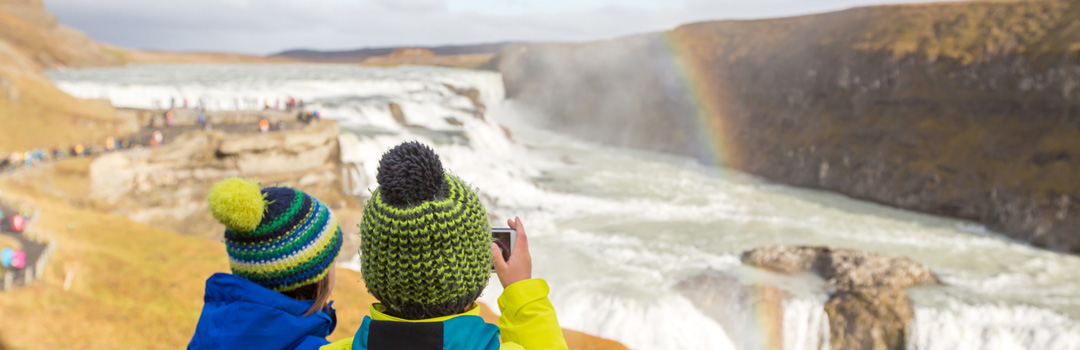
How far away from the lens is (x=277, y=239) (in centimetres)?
230

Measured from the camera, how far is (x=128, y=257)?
947cm

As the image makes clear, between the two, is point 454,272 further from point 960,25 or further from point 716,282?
point 960,25

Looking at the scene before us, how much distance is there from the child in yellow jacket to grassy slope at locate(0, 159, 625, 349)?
4.61 meters

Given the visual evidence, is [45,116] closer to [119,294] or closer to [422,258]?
[119,294]

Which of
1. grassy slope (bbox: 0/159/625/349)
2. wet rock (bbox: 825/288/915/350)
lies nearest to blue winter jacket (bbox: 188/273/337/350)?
grassy slope (bbox: 0/159/625/349)

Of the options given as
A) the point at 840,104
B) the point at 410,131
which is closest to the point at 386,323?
the point at 410,131

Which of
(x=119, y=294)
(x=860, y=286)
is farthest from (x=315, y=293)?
(x=860, y=286)

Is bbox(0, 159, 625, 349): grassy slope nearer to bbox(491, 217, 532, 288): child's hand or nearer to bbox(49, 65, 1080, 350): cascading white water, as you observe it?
bbox(49, 65, 1080, 350): cascading white water

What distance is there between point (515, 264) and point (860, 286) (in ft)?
43.7

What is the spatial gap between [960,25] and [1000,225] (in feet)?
37.4

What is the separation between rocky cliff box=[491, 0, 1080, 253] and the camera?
69.6 ft

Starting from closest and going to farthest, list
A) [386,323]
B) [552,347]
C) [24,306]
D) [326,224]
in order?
[386,323] < [552,347] < [326,224] < [24,306]

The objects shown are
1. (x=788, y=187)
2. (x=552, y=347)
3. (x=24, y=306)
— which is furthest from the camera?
(x=788, y=187)

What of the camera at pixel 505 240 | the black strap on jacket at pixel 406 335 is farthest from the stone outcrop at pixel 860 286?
the black strap on jacket at pixel 406 335
